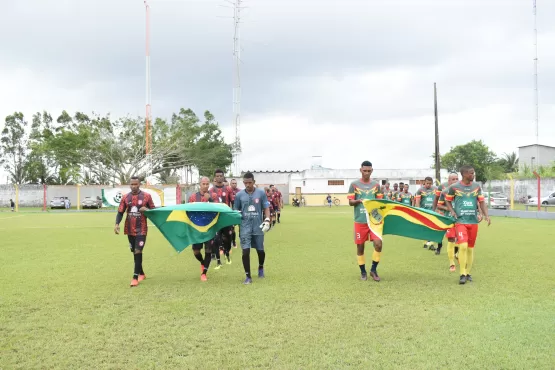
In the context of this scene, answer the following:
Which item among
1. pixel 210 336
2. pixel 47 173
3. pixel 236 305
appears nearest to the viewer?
pixel 210 336

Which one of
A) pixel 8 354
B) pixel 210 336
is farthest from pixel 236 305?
pixel 8 354

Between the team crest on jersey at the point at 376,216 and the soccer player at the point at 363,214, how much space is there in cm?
11

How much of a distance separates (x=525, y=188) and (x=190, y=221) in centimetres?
3747

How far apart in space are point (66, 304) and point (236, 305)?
2443 mm

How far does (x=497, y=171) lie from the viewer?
71.6 m

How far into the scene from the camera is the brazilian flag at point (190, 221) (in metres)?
9.75

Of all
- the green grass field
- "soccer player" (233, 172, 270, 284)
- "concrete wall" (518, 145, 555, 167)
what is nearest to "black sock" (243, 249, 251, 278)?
"soccer player" (233, 172, 270, 284)

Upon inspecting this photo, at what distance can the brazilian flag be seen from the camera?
975 centimetres

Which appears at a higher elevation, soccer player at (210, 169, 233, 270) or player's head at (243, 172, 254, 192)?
player's head at (243, 172, 254, 192)

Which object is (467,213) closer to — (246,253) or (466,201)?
(466,201)

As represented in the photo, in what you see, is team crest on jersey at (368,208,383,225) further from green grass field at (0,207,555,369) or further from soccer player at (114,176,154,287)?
soccer player at (114,176,154,287)

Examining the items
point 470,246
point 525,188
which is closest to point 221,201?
point 470,246

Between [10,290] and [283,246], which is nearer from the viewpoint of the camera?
[10,290]

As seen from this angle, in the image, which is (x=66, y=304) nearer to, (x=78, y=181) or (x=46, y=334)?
(x=46, y=334)
